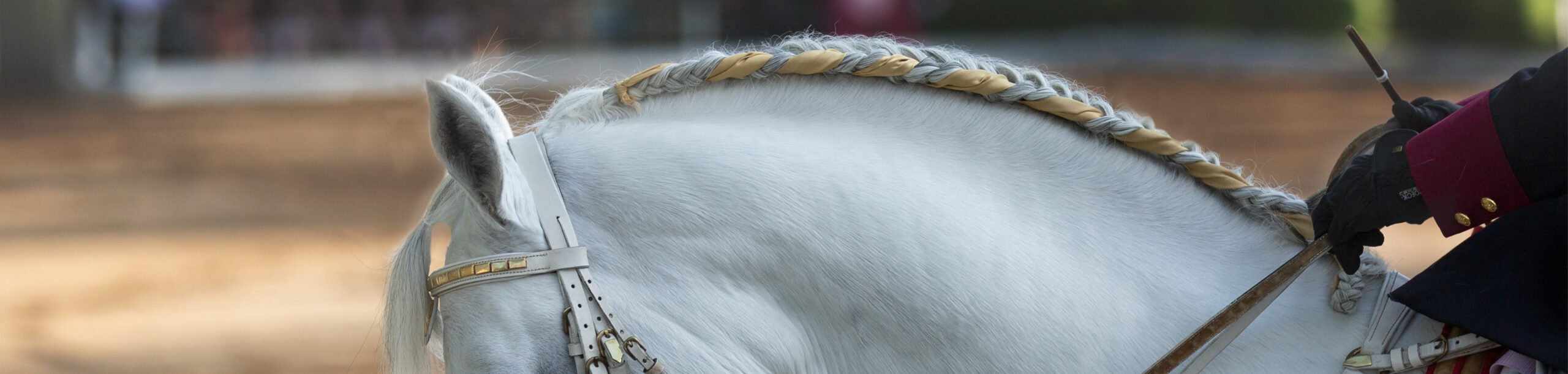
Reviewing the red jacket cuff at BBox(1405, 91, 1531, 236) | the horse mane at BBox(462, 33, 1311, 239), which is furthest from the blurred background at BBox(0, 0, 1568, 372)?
the red jacket cuff at BBox(1405, 91, 1531, 236)

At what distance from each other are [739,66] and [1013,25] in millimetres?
12350

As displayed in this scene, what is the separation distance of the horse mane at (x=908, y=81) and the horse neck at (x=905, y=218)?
0.02m

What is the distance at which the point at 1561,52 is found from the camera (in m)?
1.11

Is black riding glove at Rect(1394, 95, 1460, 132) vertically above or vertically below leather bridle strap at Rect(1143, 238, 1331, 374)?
above

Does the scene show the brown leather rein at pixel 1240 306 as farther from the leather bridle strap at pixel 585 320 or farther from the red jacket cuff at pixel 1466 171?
the leather bridle strap at pixel 585 320

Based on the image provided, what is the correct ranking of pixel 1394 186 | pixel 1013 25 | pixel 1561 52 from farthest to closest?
pixel 1013 25
pixel 1394 186
pixel 1561 52

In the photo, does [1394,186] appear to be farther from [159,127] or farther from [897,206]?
[159,127]

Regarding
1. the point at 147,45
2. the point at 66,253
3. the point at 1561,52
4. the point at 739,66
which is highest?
the point at 147,45

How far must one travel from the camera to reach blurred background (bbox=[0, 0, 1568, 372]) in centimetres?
606

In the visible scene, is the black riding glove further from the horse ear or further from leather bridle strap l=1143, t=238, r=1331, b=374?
the horse ear

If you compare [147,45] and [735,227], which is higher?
[147,45]

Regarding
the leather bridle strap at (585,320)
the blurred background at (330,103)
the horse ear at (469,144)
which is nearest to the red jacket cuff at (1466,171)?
the leather bridle strap at (585,320)

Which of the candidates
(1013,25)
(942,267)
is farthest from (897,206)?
(1013,25)

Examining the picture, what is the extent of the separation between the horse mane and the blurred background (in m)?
4.09
